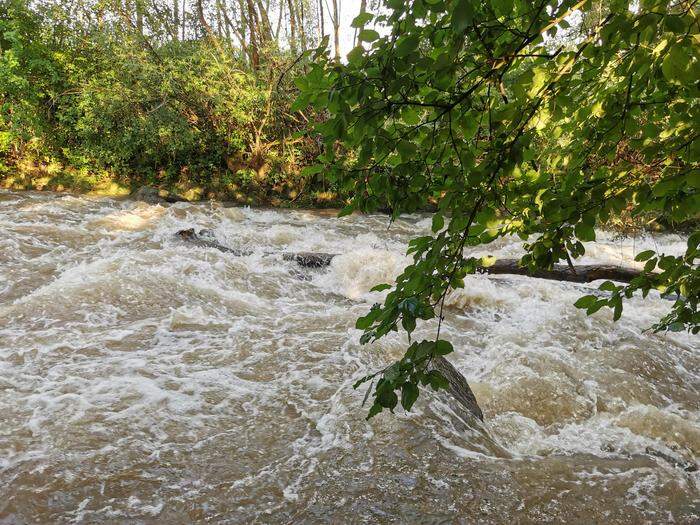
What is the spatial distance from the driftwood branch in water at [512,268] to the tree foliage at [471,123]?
3.06m

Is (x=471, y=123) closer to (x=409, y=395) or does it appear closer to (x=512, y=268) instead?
(x=409, y=395)

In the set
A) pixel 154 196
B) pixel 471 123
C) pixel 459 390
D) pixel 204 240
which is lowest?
pixel 459 390

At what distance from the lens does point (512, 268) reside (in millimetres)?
6938

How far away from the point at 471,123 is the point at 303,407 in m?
3.10

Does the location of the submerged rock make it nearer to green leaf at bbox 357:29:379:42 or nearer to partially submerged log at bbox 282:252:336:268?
partially submerged log at bbox 282:252:336:268

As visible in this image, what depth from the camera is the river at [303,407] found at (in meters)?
2.84

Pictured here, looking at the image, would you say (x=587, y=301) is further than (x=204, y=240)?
No

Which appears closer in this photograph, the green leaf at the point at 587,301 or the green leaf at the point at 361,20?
the green leaf at the point at 361,20

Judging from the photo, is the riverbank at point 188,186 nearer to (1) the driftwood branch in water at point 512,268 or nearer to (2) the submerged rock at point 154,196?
(2) the submerged rock at point 154,196

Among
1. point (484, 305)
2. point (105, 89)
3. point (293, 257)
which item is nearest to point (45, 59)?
point (105, 89)

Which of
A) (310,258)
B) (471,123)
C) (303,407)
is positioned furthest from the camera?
A: (310,258)

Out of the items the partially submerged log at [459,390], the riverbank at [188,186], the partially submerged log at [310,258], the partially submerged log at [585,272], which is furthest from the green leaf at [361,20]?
the riverbank at [188,186]

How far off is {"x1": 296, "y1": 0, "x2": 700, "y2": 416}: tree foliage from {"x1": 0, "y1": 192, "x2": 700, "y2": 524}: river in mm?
1837

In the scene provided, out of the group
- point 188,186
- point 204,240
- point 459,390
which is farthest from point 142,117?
point 459,390
